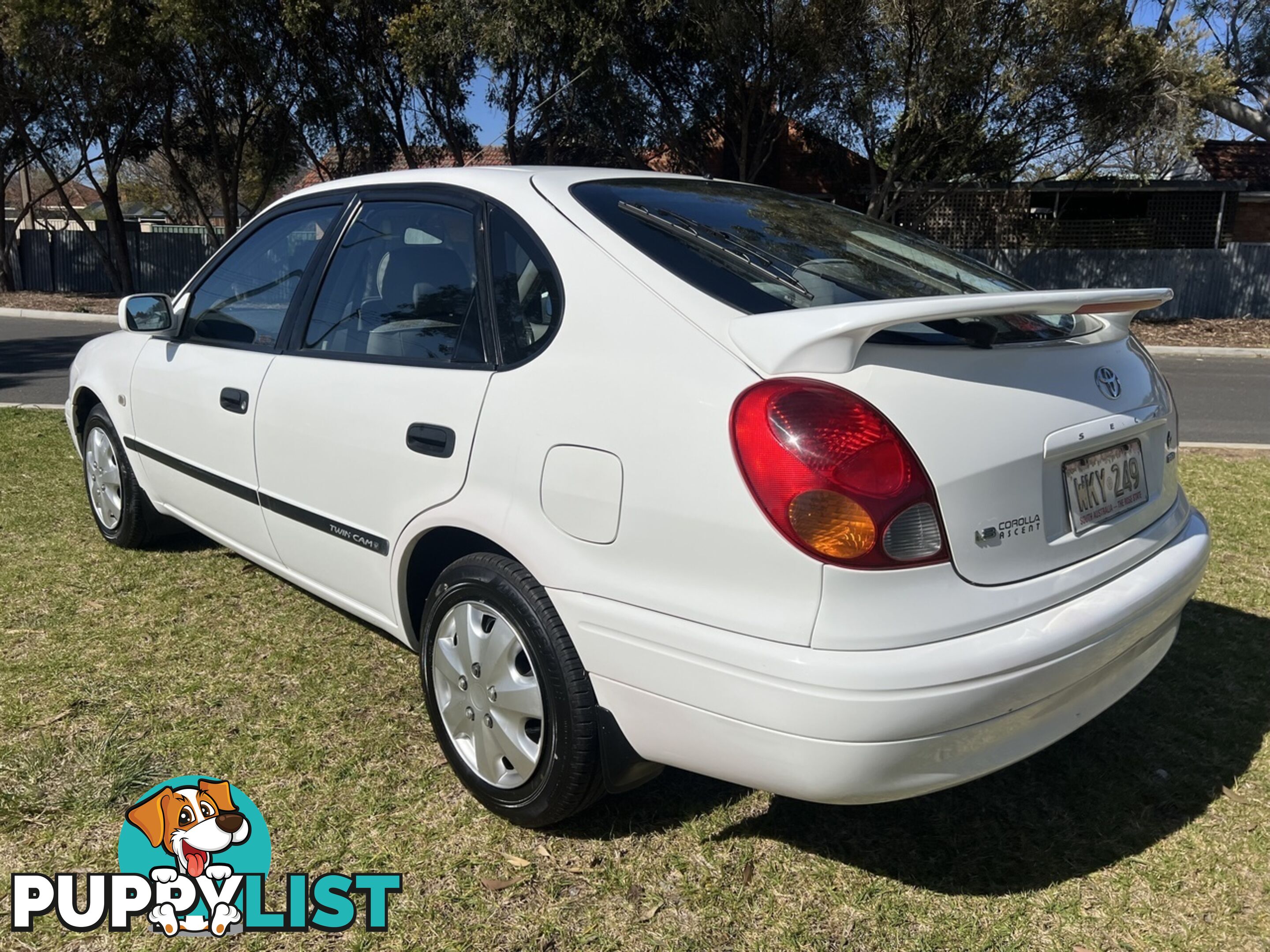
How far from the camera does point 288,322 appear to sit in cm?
347

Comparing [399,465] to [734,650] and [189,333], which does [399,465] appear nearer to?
[734,650]

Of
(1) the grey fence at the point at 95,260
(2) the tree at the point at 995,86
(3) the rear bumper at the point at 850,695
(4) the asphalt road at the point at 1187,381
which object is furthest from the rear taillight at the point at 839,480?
(1) the grey fence at the point at 95,260

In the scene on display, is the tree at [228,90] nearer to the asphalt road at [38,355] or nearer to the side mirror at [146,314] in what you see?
the asphalt road at [38,355]

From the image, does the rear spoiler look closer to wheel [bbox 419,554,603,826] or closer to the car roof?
wheel [bbox 419,554,603,826]

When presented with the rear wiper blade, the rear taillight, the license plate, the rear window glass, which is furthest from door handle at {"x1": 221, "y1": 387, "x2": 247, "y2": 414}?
the license plate

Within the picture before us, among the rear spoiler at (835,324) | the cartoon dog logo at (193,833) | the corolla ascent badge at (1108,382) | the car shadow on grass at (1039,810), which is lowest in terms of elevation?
the cartoon dog logo at (193,833)

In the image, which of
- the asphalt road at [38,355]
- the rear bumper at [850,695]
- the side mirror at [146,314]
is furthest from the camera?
the asphalt road at [38,355]

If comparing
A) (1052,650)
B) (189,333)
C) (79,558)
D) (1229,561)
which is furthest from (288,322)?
(1229,561)

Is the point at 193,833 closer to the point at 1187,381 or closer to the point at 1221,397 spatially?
the point at 1221,397

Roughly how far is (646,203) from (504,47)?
15.6 m

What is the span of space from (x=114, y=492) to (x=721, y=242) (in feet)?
11.3

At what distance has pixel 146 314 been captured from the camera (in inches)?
160

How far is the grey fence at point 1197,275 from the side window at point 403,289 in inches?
809

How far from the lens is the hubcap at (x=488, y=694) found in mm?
2557
